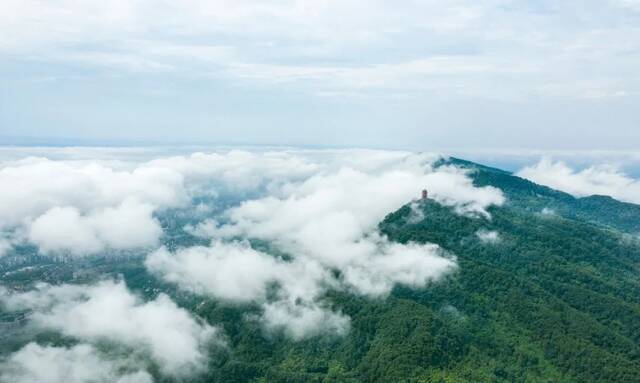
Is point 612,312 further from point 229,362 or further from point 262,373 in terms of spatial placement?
point 229,362

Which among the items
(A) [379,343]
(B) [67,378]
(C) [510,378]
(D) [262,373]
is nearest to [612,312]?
(C) [510,378]

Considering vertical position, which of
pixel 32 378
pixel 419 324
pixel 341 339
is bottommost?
pixel 32 378

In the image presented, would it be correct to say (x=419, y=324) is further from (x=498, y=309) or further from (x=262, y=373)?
(x=262, y=373)

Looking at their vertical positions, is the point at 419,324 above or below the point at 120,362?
above

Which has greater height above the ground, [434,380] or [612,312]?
[612,312]

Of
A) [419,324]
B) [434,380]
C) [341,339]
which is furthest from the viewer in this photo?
[341,339]

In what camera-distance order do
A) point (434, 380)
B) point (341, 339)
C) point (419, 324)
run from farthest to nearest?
point (341, 339)
point (419, 324)
point (434, 380)

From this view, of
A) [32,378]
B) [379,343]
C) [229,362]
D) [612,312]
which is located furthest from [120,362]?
[612,312]

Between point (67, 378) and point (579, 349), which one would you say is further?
point (67, 378)

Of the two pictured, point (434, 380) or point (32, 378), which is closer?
point (434, 380)
